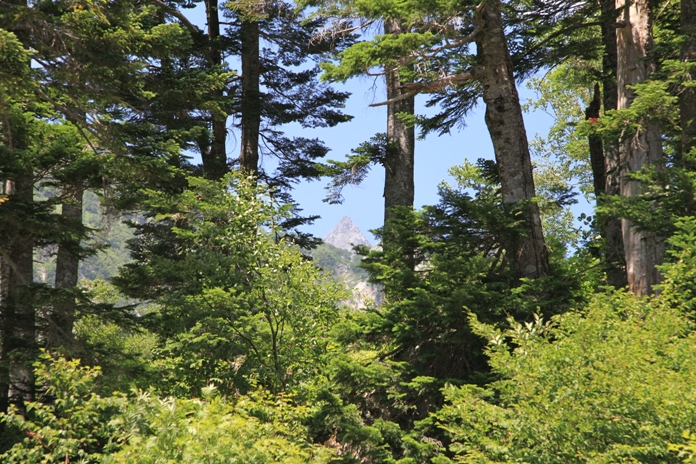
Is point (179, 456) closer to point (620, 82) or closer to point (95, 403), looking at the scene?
point (95, 403)

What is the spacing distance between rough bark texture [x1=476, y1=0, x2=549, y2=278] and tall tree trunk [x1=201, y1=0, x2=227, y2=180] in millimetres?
5860

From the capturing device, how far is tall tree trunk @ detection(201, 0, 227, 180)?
13766mm

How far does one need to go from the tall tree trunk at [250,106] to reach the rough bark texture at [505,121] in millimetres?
6319

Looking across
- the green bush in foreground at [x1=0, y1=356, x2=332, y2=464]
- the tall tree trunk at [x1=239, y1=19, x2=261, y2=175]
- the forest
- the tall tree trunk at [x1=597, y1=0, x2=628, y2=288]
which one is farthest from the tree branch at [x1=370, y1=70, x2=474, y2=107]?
the tall tree trunk at [x1=239, y1=19, x2=261, y2=175]

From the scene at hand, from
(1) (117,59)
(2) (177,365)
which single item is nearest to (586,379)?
(2) (177,365)

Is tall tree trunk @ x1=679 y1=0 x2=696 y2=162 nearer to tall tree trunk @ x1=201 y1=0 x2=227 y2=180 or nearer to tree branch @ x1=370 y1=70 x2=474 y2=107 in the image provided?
tree branch @ x1=370 y1=70 x2=474 y2=107

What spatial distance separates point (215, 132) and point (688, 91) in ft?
31.7

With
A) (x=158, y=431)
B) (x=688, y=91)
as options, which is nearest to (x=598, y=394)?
(x=158, y=431)

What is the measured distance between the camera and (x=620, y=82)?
10.1m

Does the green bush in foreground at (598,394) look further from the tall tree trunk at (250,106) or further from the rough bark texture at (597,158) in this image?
the tall tree trunk at (250,106)

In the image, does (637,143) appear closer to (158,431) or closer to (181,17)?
(158,431)

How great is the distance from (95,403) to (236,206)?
11.2 ft

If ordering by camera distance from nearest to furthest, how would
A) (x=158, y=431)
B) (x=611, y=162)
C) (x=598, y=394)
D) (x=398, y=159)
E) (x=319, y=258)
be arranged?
(x=158, y=431) → (x=598, y=394) → (x=319, y=258) → (x=611, y=162) → (x=398, y=159)

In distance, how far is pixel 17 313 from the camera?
920 cm
